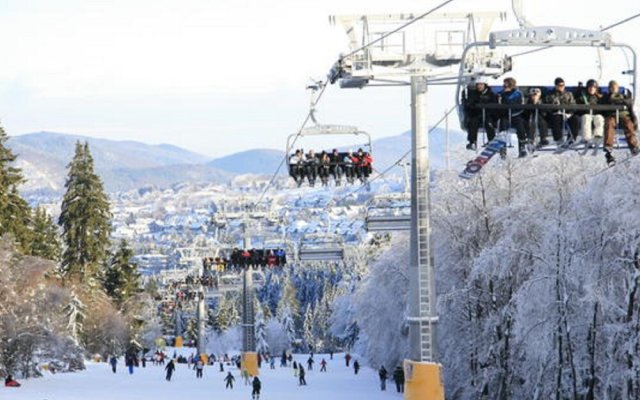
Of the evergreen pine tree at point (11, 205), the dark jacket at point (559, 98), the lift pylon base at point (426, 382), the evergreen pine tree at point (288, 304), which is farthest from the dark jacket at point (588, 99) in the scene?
the evergreen pine tree at point (288, 304)

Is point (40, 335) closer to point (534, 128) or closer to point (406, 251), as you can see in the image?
point (406, 251)

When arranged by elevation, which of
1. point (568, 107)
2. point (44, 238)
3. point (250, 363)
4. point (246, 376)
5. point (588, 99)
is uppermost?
point (588, 99)

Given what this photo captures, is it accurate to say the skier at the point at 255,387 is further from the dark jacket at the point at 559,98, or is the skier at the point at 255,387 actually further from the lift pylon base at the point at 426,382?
the dark jacket at the point at 559,98

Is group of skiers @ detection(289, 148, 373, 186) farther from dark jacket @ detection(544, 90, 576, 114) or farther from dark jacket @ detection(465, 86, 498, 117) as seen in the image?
dark jacket @ detection(465, 86, 498, 117)

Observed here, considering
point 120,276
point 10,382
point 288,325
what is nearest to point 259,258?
point 10,382

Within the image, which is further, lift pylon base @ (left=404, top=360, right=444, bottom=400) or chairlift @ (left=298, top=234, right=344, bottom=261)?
chairlift @ (left=298, top=234, right=344, bottom=261)

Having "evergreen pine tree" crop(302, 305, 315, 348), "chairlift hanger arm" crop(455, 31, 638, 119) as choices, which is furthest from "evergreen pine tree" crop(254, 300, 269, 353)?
"chairlift hanger arm" crop(455, 31, 638, 119)

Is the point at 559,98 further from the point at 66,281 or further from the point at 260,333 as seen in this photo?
the point at 260,333
